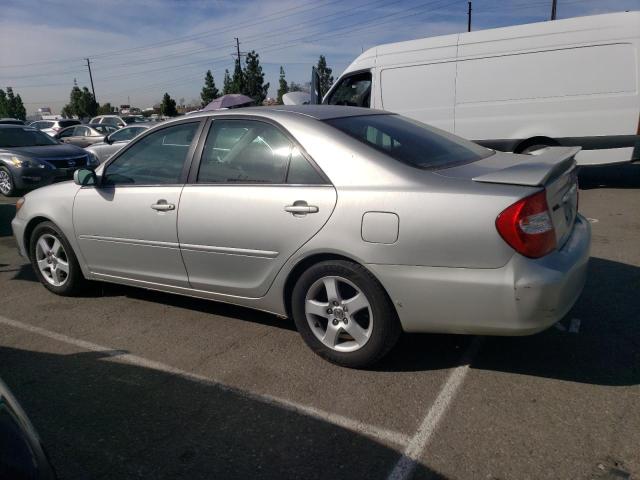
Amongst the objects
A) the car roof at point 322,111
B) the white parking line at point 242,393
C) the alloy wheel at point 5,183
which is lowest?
the white parking line at point 242,393

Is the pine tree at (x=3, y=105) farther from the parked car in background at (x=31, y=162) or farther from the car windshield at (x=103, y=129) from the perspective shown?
the parked car in background at (x=31, y=162)

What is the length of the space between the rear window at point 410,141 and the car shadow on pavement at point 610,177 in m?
6.68

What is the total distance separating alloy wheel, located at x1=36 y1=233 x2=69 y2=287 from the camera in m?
4.62

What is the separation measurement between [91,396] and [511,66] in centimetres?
796

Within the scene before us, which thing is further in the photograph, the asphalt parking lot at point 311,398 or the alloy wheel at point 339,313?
the alloy wheel at point 339,313

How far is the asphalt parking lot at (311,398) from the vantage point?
7.78 ft

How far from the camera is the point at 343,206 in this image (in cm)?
300

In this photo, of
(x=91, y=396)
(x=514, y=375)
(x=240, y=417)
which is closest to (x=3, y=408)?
(x=240, y=417)

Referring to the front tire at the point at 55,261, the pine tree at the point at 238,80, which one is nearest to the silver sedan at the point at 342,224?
the front tire at the point at 55,261

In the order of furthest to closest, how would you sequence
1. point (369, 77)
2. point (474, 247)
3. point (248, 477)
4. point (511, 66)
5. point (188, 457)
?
point (369, 77) → point (511, 66) → point (474, 247) → point (188, 457) → point (248, 477)

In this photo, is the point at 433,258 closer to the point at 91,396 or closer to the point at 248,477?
the point at 248,477

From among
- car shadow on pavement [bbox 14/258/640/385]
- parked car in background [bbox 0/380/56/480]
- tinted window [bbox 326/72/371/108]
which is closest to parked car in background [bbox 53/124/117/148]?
tinted window [bbox 326/72/371/108]

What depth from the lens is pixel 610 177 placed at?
10359 mm

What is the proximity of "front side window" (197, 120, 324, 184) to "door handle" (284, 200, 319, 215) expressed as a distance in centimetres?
14
